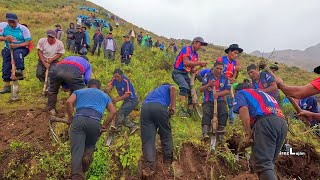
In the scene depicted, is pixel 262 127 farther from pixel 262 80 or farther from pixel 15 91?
pixel 15 91

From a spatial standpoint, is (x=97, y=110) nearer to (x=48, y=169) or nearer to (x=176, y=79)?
(x=48, y=169)

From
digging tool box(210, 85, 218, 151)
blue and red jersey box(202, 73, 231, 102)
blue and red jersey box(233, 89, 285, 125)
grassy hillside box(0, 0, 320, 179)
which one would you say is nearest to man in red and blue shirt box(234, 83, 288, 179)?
blue and red jersey box(233, 89, 285, 125)

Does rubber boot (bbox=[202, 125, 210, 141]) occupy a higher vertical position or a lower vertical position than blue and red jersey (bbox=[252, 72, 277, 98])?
lower

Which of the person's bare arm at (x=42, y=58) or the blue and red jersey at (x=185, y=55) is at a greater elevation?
the blue and red jersey at (x=185, y=55)

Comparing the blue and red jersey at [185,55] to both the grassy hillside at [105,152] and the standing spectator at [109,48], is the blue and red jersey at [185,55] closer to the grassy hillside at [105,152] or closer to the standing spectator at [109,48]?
the grassy hillside at [105,152]

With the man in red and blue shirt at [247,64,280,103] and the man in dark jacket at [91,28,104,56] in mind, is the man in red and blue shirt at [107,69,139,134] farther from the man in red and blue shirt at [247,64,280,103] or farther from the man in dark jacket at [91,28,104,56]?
the man in dark jacket at [91,28,104,56]

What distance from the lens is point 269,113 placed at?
4672 millimetres

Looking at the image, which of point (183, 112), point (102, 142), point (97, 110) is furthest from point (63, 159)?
point (183, 112)

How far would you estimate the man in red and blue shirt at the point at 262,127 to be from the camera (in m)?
4.58

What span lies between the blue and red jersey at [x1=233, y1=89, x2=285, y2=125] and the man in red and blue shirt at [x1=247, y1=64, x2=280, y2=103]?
6.30 feet

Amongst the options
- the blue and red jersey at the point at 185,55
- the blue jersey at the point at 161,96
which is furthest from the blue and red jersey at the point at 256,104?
the blue and red jersey at the point at 185,55

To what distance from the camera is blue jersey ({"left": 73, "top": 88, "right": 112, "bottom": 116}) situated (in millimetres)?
4993

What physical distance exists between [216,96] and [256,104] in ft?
6.14

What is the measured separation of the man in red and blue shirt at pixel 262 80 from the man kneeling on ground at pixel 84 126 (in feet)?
9.94
